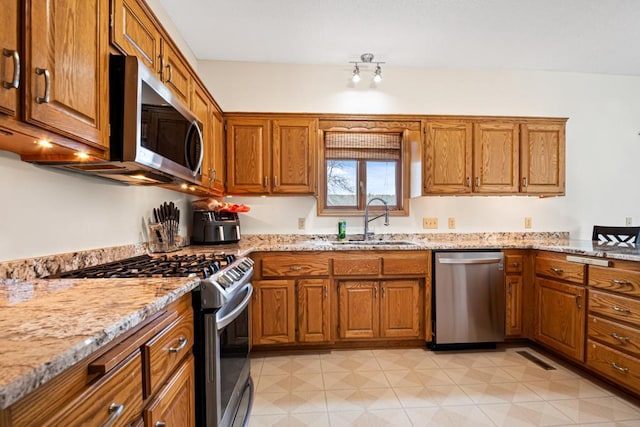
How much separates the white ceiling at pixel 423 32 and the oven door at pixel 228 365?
6.73ft

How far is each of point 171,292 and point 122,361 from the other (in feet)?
0.84

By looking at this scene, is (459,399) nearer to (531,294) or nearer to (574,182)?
(531,294)

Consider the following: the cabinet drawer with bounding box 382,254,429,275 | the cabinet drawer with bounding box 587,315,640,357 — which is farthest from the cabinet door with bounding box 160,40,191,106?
the cabinet drawer with bounding box 587,315,640,357

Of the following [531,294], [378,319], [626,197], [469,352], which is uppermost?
[626,197]

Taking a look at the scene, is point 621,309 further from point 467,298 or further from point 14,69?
point 14,69

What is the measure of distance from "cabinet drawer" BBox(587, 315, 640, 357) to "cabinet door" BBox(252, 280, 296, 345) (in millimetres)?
2108

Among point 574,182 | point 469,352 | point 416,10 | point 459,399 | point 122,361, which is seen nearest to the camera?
point 122,361

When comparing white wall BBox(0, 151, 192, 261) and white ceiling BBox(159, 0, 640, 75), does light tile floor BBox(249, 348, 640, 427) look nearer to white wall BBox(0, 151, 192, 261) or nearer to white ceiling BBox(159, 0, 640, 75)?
white wall BBox(0, 151, 192, 261)

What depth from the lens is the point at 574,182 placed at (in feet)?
10.4

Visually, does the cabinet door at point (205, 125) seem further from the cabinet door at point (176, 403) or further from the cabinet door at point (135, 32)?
the cabinet door at point (176, 403)

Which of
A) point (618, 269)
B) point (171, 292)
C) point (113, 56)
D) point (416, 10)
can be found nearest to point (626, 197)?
point (618, 269)

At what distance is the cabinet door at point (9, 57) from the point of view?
2.42 feet

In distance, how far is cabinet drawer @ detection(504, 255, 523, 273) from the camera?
2.57 m

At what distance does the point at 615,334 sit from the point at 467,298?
2.89 ft
